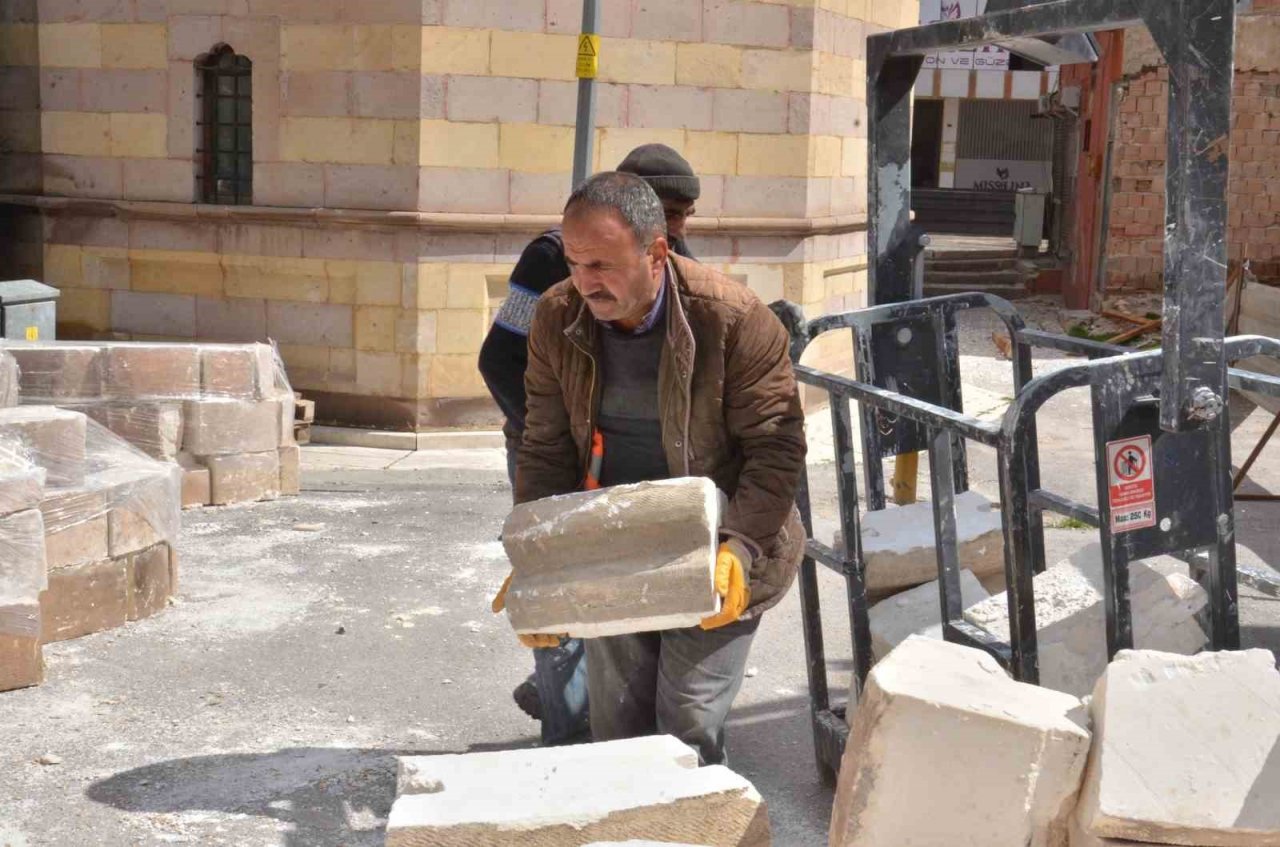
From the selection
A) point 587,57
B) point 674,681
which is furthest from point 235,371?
point 674,681

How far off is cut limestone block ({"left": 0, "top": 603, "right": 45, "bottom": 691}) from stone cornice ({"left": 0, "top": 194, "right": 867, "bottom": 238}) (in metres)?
4.99

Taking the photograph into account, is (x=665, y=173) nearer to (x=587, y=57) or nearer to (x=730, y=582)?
(x=730, y=582)

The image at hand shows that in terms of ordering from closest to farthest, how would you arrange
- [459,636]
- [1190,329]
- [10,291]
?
[1190,329] → [459,636] → [10,291]

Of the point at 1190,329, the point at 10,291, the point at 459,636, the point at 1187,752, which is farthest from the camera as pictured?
the point at 10,291

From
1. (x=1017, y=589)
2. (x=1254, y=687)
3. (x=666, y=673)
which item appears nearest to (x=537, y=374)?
(x=666, y=673)

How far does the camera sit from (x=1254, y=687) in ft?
10.3

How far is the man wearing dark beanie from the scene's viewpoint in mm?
4320

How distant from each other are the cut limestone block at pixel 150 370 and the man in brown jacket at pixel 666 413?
15.4 ft

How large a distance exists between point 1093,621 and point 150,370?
5.67 metres

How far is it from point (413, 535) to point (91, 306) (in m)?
4.65

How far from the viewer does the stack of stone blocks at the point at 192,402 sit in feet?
25.6

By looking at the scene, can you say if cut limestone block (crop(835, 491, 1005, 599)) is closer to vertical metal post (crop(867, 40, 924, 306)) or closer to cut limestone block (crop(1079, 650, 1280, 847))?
vertical metal post (crop(867, 40, 924, 306))

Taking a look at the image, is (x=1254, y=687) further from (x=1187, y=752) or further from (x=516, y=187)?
(x=516, y=187)

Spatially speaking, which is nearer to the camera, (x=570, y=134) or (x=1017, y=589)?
(x=1017, y=589)
